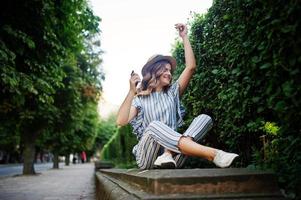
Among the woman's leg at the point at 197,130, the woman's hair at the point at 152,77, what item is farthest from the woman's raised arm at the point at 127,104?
the woman's leg at the point at 197,130

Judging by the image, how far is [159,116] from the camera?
4527 millimetres

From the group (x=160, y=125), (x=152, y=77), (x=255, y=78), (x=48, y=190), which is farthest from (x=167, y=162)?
(x=48, y=190)

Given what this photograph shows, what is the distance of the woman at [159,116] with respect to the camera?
376 centimetres

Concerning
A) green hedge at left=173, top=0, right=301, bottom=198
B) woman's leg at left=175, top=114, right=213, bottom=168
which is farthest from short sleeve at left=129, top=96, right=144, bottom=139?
green hedge at left=173, top=0, right=301, bottom=198

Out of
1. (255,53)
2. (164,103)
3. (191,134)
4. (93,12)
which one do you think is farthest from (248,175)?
(93,12)

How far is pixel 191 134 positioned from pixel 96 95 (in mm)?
24330

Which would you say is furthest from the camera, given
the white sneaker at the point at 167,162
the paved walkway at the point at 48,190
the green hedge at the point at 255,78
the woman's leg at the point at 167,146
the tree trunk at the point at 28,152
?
the tree trunk at the point at 28,152

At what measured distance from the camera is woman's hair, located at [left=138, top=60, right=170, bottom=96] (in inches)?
187

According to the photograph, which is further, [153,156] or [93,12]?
[93,12]

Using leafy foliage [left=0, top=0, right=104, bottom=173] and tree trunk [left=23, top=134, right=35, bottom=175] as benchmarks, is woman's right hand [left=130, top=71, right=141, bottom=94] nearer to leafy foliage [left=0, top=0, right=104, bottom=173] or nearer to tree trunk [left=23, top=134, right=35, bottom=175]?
leafy foliage [left=0, top=0, right=104, bottom=173]

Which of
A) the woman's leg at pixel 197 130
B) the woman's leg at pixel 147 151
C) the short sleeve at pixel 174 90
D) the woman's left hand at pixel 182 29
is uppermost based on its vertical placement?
the woman's left hand at pixel 182 29

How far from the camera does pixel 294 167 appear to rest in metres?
3.05

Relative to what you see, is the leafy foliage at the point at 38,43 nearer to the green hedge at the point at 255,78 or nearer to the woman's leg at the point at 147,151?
the green hedge at the point at 255,78

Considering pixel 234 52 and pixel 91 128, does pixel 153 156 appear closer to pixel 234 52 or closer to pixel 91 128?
pixel 234 52
